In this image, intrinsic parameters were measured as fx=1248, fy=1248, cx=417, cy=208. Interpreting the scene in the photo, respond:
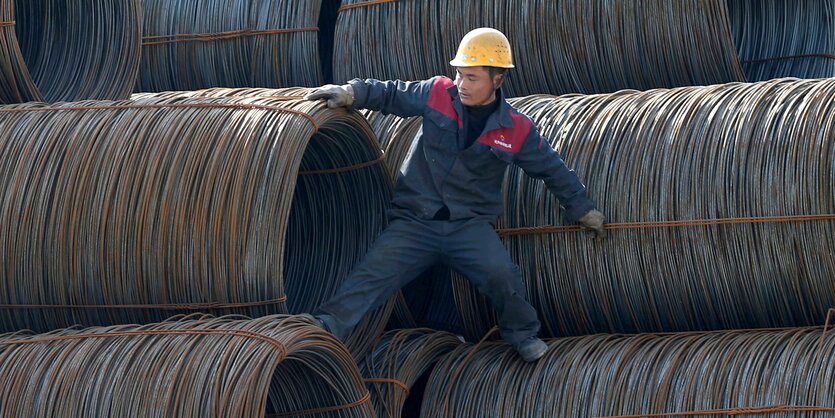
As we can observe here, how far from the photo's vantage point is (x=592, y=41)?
5.79 m

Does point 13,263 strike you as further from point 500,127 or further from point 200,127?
point 500,127

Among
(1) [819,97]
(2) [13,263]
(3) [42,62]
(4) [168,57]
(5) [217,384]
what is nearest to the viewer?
(5) [217,384]

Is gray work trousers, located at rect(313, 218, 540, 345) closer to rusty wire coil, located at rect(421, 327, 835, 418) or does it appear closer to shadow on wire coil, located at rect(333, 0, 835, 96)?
rusty wire coil, located at rect(421, 327, 835, 418)

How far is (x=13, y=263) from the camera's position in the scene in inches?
179

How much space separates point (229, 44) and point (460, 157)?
2.16 metres

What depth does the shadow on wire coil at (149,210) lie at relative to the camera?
14.5 feet

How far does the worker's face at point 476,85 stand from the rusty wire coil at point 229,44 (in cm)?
175

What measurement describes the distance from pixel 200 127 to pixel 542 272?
4.82ft

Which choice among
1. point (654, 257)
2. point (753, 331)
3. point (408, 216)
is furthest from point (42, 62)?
point (753, 331)

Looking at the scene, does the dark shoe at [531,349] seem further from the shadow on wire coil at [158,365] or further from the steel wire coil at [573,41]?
the steel wire coil at [573,41]

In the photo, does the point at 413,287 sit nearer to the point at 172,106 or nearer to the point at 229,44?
the point at 172,106

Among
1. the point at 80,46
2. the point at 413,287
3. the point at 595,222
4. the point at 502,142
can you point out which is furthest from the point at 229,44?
the point at 595,222

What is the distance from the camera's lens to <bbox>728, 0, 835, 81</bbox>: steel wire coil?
627 cm

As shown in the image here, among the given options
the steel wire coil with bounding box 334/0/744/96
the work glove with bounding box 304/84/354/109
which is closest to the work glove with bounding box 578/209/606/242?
the work glove with bounding box 304/84/354/109
